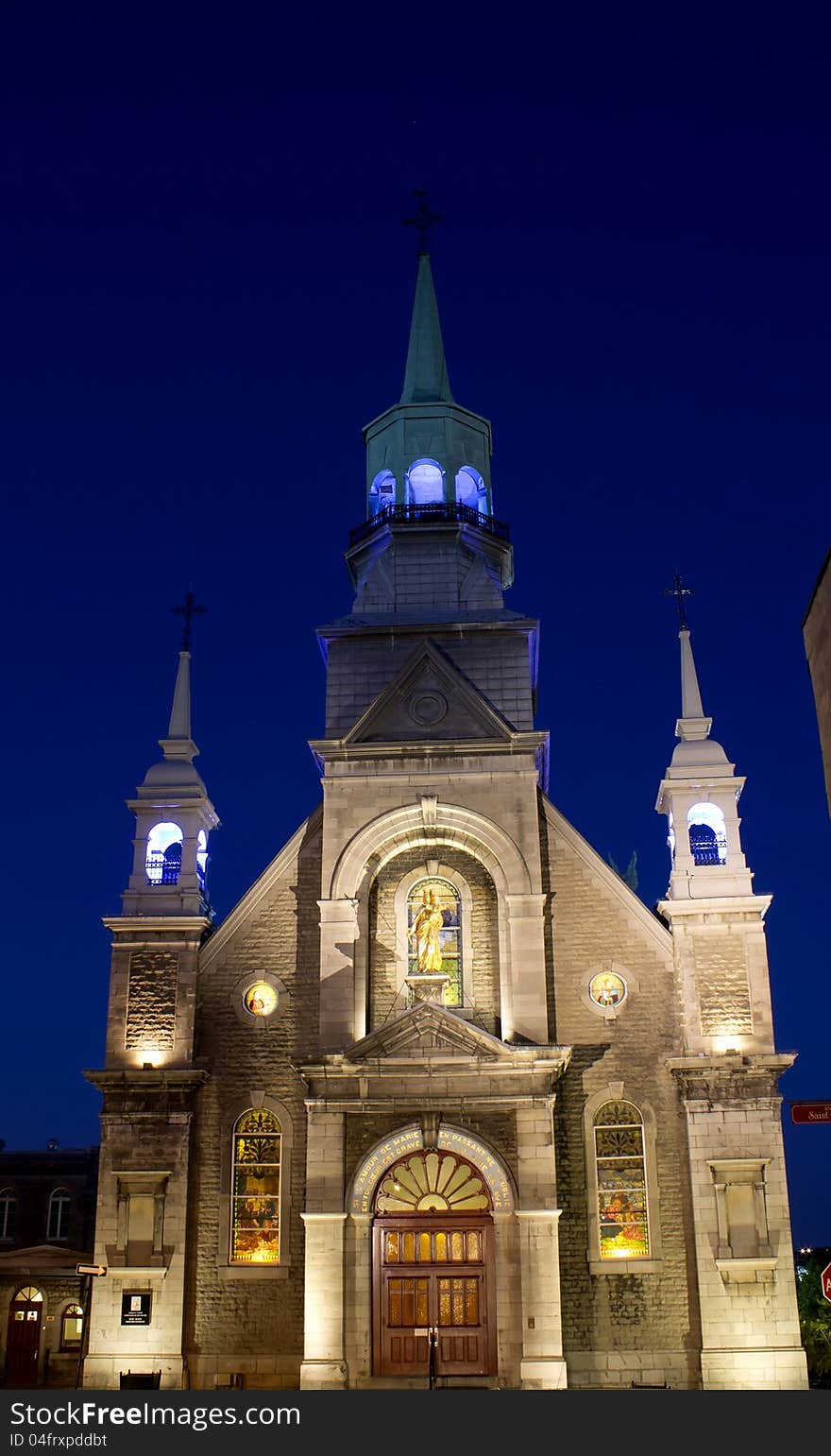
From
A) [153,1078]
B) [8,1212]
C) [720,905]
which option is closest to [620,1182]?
[720,905]

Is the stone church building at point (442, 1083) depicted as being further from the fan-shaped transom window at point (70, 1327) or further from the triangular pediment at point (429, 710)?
the fan-shaped transom window at point (70, 1327)

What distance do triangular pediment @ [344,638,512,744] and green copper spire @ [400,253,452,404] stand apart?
9.32 meters

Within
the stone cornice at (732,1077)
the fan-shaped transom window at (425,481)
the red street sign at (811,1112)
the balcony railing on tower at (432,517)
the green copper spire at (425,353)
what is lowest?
the red street sign at (811,1112)

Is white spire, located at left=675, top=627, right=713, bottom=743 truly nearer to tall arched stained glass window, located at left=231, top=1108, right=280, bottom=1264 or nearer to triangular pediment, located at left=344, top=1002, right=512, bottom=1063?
triangular pediment, located at left=344, top=1002, right=512, bottom=1063

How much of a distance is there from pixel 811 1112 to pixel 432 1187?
16683 mm

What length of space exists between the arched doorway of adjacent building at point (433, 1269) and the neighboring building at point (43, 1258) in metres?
9.21

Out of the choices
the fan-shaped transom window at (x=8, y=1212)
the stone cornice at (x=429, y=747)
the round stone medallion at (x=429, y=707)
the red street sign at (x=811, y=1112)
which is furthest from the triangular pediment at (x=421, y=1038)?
the fan-shaped transom window at (x=8, y=1212)

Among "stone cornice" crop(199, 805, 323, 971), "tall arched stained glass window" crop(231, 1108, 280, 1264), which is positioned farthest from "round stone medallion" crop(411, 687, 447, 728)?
"tall arched stained glass window" crop(231, 1108, 280, 1264)

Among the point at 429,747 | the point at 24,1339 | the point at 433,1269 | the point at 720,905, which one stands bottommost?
the point at 24,1339

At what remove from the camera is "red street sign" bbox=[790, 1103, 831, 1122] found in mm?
15344

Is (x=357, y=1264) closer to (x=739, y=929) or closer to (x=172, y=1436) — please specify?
(x=739, y=929)

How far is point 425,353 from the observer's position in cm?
4291

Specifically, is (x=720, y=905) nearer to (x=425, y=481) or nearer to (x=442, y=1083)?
(x=442, y=1083)

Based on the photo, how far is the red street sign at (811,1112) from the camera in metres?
15.3
